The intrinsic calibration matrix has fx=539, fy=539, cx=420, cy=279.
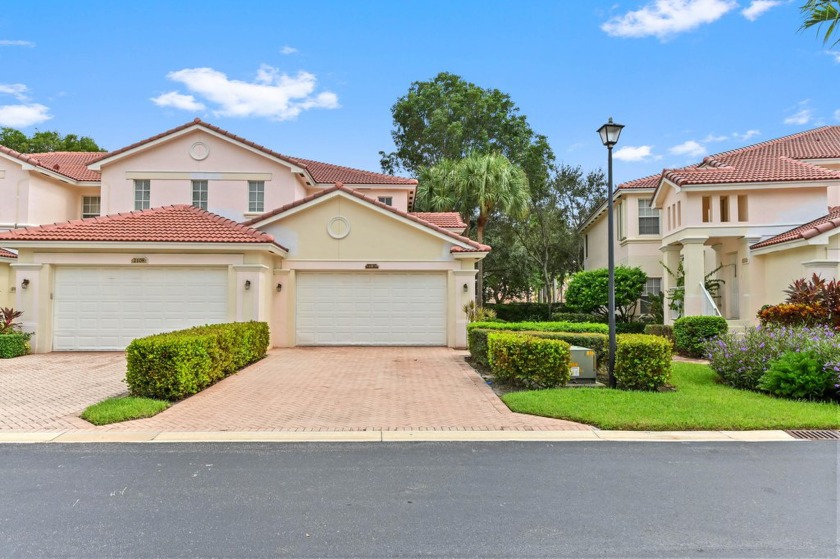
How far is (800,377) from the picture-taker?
8867 mm

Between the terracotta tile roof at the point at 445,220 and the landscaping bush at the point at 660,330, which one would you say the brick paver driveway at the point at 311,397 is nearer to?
the landscaping bush at the point at 660,330

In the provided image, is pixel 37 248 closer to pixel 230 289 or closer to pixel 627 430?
pixel 230 289

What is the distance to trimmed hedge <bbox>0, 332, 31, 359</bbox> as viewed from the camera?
44.8 ft

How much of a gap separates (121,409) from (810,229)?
17601mm

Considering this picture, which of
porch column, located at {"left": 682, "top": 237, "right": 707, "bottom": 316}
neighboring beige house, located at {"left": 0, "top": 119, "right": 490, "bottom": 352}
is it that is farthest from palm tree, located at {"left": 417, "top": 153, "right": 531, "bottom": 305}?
porch column, located at {"left": 682, "top": 237, "right": 707, "bottom": 316}

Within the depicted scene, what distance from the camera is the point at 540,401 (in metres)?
8.48

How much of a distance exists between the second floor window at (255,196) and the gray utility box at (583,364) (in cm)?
1505

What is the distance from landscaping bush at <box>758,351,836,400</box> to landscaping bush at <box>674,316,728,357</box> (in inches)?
223

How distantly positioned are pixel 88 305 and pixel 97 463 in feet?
35.6

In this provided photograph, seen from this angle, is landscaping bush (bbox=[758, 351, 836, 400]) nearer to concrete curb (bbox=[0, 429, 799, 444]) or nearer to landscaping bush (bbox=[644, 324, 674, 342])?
concrete curb (bbox=[0, 429, 799, 444])

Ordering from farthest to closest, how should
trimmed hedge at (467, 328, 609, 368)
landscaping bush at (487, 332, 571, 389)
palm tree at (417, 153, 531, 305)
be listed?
palm tree at (417, 153, 531, 305) → trimmed hedge at (467, 328, 609, 368) → landscaping bush at (487, 332, 571, 389)

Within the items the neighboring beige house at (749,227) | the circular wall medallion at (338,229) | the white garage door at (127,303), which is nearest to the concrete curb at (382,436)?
the white garage door at (127,303)

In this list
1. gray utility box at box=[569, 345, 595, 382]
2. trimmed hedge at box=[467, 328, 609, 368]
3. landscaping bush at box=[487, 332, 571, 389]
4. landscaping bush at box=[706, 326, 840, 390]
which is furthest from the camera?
trimmed hedge at box=[467, 328, 609, 368]

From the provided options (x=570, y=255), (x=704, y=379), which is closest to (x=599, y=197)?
(x=570, y=255)
